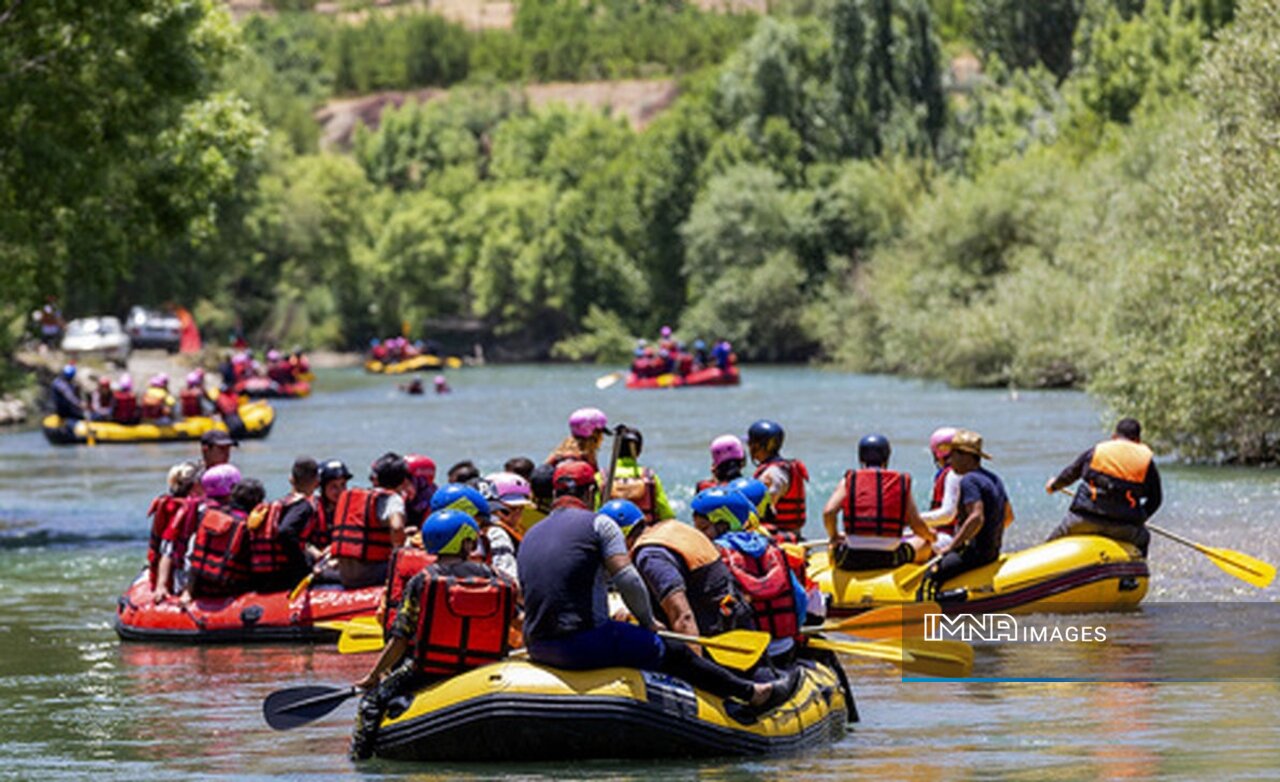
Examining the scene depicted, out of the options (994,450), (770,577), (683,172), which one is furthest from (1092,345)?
(683,172)

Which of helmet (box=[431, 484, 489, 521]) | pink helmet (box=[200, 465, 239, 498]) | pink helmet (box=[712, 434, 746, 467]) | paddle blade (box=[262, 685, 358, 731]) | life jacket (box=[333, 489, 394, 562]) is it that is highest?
helmet (box=[431, 484, 489, 521])

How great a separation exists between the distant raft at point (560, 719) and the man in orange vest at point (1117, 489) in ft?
22.6

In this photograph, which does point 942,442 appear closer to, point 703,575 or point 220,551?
point 220,551

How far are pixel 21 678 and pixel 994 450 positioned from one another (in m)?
22.4

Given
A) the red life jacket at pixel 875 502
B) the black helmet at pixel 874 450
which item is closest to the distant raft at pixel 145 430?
the red life jacket at pixel 875 502

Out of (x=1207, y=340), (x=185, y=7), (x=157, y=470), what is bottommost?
(x=157, y=470)

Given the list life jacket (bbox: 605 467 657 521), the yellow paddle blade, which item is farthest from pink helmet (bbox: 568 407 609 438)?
the yellow paddle blade

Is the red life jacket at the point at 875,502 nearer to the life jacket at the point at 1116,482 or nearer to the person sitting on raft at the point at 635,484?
the life jacket at the point at 1116,482

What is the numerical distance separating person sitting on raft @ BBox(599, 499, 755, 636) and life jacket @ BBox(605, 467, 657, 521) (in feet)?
9.87

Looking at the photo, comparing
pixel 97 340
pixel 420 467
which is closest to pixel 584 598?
pixel 420 467

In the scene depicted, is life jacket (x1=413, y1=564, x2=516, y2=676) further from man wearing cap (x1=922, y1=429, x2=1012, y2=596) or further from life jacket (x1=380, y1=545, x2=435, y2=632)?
man wearing cap (x1=922, y1=429, x2=1012, y2=596)

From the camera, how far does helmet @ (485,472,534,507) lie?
54.2ft

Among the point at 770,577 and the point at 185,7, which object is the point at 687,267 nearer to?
the point at 185,7

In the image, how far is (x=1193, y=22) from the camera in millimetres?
66812
